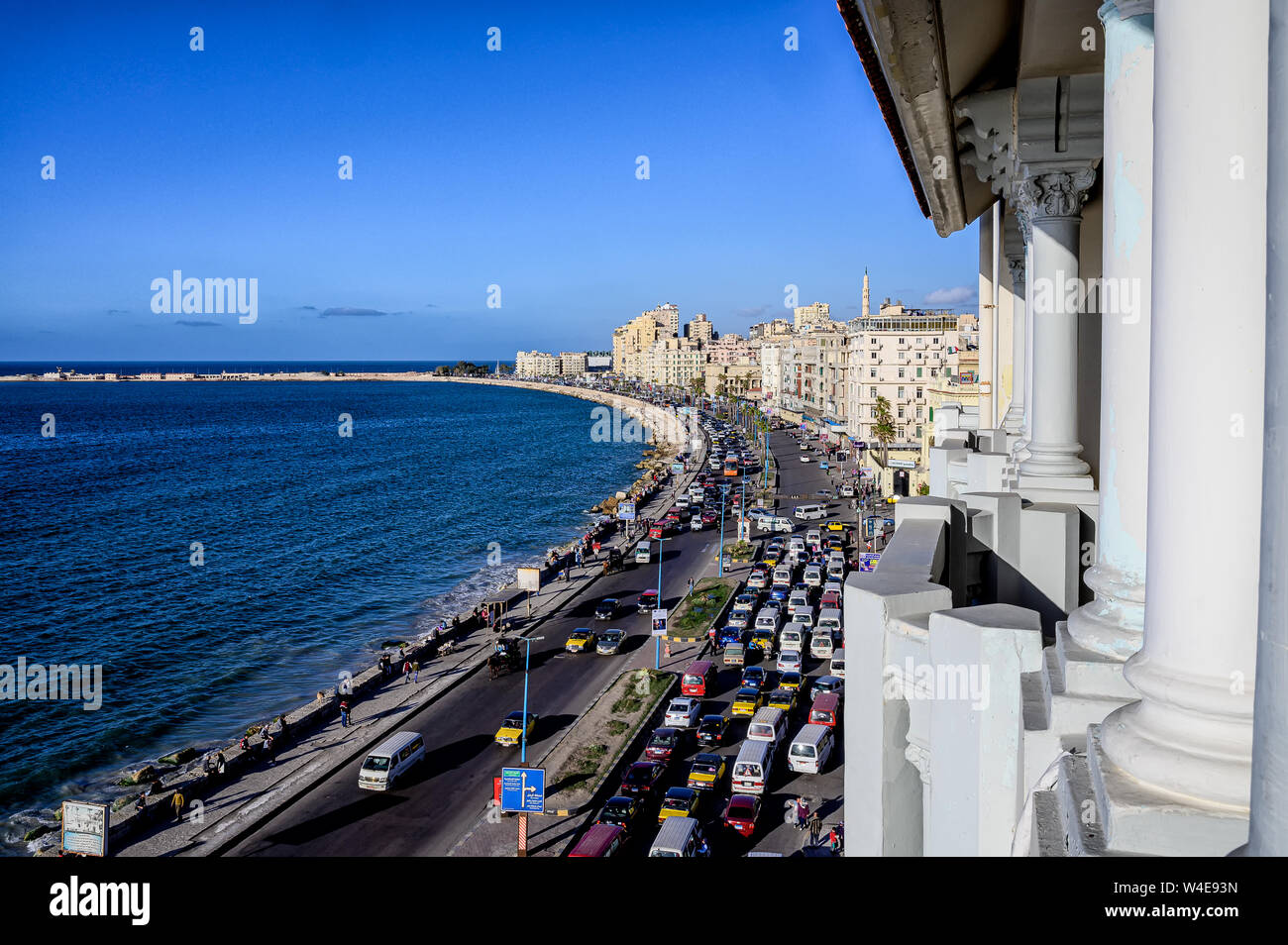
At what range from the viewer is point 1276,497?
Answer: 2.02m

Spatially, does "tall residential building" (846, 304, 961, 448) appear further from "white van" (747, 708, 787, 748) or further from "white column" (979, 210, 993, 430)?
"white column" (979, 210, 993, 430)

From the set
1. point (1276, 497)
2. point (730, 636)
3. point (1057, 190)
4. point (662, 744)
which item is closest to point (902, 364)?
point (730, 636)

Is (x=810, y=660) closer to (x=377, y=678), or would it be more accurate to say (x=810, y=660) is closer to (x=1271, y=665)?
(x=377, y=678)

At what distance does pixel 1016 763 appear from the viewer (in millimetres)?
4117

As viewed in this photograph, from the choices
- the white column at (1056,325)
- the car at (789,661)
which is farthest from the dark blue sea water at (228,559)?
the white column at (1056,325)

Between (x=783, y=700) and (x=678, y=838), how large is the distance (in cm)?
809

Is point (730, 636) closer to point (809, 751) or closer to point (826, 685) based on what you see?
point (826, 685)

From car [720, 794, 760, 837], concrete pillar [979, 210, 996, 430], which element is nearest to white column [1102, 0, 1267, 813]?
concrete pillar [979, 210, 996, 430]

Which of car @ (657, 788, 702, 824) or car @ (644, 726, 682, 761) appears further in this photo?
car @ (644, 726, 682, 761)

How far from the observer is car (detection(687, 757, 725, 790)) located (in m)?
19.8

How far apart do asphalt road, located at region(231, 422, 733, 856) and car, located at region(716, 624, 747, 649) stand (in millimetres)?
2272

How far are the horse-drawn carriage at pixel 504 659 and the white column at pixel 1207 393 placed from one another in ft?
88.4
